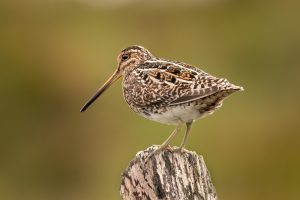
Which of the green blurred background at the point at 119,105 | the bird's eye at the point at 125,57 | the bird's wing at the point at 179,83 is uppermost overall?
the bird's eye at the point at 125,57

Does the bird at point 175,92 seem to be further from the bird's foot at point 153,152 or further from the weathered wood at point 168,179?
the weathered wood at point 168,179

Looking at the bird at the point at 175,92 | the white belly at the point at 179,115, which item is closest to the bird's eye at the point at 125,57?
the bird at the point at 175,92

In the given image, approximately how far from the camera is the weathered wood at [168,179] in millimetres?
7406

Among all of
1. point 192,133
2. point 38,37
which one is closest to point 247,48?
Result: point 38,37

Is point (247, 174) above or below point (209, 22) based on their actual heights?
below

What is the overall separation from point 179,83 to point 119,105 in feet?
24.9

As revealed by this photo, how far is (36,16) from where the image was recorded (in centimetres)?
2211

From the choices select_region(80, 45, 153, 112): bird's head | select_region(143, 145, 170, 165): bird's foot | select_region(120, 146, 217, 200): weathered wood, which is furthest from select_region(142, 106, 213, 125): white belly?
select_region(120, 146, 217, 200): weathered wood

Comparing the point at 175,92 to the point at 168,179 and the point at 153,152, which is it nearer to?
the point at 153,152

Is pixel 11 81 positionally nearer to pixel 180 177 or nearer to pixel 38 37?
pixel 38 37

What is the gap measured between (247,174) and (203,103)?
5.32 metres

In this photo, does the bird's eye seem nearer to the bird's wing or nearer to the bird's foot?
the bird's wing

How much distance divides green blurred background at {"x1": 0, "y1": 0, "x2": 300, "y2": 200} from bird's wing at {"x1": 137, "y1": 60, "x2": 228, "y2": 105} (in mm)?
4353

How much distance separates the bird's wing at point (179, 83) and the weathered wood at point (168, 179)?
95 cm
